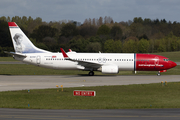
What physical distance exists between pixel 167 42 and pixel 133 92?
429 ft

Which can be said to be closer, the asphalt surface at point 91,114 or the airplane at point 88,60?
the asphalt surface at point 91,114

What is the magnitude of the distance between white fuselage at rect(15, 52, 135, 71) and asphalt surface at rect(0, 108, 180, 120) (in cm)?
2586

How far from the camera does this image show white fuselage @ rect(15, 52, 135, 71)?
4425 centimetres

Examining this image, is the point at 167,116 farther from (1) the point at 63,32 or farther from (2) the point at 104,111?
(1) the point at 63,32

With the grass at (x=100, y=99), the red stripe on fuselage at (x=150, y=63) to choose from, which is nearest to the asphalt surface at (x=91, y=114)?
the grass at (x=100, y=99)

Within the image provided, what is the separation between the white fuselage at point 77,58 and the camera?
1742 inches

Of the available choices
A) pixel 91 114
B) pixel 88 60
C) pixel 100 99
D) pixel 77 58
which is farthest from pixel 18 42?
pixel 91 114

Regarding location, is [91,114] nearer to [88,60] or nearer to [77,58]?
[88,60]

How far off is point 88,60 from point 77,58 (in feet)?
6.30

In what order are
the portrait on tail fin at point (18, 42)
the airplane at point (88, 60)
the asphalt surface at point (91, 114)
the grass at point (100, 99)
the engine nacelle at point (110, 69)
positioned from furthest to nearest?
the portrait on tail fin at point (18, 42)
the airplane at point (88, 60)
the engine nacelle at point (110, 69)
the grass at point (100, 99)
the asphalt surface at point (91, 114)

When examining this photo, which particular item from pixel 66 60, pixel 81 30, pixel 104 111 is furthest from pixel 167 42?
pixel 104 111

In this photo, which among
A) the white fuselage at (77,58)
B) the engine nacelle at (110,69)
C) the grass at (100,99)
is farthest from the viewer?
the white fuselage at (77,58)

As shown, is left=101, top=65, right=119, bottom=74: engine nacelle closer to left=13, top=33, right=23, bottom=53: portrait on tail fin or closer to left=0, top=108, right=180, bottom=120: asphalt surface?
left=13, top=33, right=23, bottom=53: portrait on tail fin

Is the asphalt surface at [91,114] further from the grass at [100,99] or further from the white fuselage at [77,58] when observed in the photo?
the white fuselage at [77,58]
